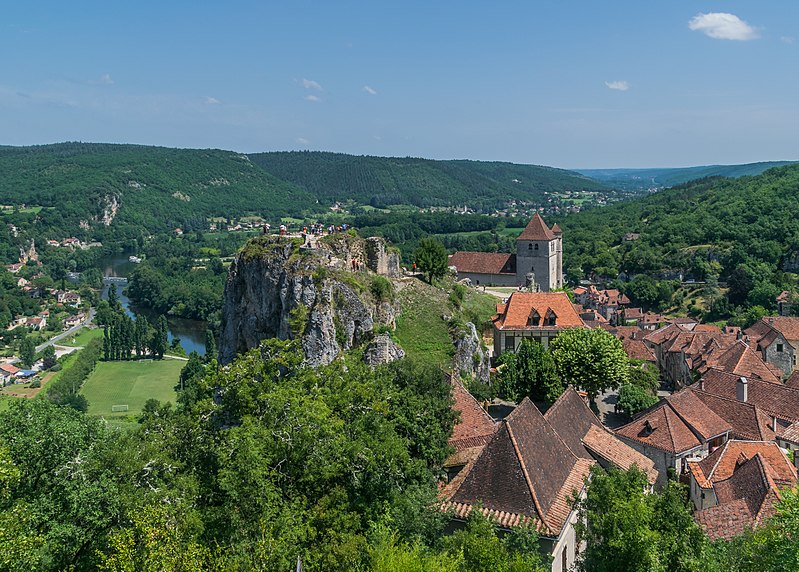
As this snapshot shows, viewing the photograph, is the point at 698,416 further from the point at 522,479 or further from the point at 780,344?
the point at 780,344

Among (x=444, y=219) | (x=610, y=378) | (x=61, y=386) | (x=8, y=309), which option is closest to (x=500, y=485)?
(x=610, y=378)

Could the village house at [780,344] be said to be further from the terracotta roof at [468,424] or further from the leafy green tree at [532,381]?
the terracotta roof at [468,424]

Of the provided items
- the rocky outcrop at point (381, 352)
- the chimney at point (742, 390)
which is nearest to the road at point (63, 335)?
the rocky outcrop at point (381, 352)

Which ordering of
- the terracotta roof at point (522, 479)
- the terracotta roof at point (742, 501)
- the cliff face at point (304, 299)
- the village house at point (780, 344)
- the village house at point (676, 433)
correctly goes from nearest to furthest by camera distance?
the terracotta roof at point (522, 479)
the terracotta roof at point (742, 501)
the village house at point (676, 433)
the cliff face at point (304, 299)
the village house at point (780, 344)

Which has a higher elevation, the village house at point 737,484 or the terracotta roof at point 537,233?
the terracotta roof at point 537,233

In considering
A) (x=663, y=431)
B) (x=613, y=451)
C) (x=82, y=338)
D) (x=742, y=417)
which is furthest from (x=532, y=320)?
(x=82, y=338)

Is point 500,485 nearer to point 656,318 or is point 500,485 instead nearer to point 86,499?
point 86,499

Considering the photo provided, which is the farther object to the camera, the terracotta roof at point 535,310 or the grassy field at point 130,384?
the grassy field at point 130,384
